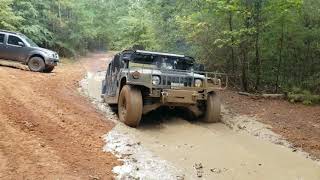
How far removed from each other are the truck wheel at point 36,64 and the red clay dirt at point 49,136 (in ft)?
18.0

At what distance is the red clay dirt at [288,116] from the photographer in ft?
30.9

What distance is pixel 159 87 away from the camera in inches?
399

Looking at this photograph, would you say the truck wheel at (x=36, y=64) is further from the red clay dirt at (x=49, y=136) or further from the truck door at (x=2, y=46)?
the red clay dirt at (x=49, y=136)

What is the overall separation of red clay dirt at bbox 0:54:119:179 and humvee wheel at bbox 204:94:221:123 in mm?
2398

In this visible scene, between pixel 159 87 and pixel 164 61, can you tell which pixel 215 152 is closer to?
pixel 159 87

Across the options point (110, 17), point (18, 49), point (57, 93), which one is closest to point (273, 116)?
point (57, 93)

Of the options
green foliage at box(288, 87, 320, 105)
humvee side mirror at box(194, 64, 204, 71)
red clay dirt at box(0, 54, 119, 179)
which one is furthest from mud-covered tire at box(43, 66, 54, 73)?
green foliage at box(288, 87, 320, 105)

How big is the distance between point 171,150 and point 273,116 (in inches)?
157

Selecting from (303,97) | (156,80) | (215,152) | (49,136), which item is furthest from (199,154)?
(303,97)

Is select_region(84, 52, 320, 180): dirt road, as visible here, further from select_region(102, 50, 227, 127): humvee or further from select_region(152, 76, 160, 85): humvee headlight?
select_region(152, 76, 160, 85): humvee headlight

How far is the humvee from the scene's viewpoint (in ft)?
33.1


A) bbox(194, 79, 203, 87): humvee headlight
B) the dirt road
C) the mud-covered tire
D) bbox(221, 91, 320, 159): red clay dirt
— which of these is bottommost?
the dirt road

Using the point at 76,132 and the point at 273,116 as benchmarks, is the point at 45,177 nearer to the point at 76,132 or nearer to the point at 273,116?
the point at 76,132

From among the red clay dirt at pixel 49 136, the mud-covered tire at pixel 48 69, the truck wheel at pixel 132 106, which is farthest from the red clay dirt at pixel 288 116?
the mud-covered tire at pixel 48 69
